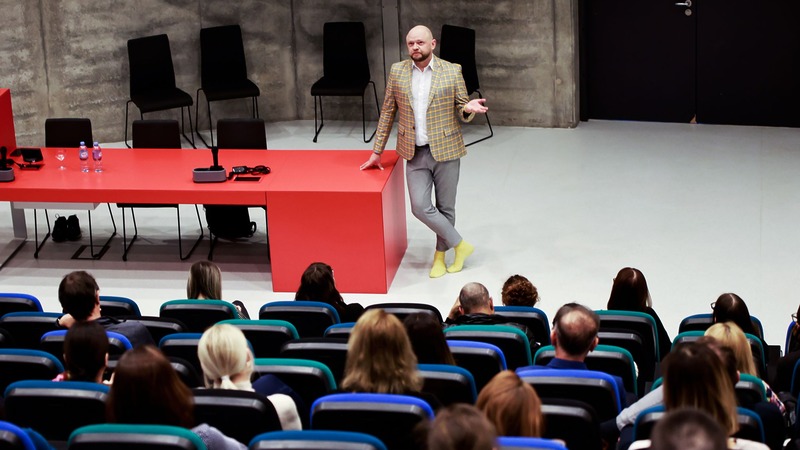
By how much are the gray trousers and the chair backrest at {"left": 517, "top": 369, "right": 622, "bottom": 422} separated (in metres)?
3.78

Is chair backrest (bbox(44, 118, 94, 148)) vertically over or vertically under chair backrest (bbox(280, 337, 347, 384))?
over

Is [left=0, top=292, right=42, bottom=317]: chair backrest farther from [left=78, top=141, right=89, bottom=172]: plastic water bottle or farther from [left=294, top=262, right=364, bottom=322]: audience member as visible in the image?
[left=78, top=141, right=89, bottom=172]: plastic water bottle

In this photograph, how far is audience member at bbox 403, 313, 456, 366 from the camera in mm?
4801

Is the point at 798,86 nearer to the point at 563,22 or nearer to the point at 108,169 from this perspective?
the point at 563,22

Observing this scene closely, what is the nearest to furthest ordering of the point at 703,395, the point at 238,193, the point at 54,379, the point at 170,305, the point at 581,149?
the point at 703,395 → the point at 54,379 → the point at 170,305 → the point at 238,193 → the point at 581,149

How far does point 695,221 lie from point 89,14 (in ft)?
21.3

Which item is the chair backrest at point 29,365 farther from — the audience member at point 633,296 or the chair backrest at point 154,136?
the chair backrest at point 154,136

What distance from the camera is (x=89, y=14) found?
11.8m

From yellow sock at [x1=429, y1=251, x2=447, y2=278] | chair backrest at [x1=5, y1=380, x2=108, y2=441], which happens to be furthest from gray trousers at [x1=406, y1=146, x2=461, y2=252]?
chair backrest at [x1=5, y1=380, x2=108, y2=441]

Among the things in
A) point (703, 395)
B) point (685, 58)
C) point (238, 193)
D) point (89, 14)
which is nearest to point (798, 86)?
point (685, 58)

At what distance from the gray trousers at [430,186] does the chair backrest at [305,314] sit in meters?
2.43

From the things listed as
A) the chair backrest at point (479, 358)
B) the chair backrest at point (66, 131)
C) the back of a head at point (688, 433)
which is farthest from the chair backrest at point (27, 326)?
the chair backrest at point (66, 131)

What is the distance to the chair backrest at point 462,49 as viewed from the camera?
11.5m

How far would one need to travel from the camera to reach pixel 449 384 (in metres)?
4.54
